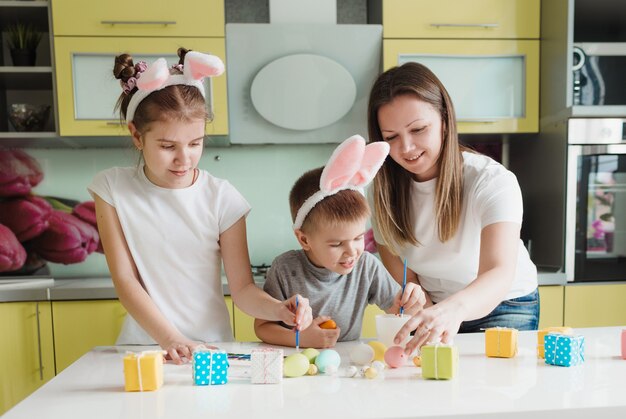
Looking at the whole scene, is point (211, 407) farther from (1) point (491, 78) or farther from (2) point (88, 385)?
(1) point (491, 78)

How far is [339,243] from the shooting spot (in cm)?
115

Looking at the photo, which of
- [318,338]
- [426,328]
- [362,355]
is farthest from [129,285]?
[426,328]

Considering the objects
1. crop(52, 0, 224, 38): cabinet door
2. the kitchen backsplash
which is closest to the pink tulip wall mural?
the kitchen backsplash

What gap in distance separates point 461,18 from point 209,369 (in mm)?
1881

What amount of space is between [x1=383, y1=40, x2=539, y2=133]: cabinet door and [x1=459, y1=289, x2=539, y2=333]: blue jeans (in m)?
1.06

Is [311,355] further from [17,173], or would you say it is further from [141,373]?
[17,173]

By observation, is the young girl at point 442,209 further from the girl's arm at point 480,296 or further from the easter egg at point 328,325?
the easter egg at point 328,325

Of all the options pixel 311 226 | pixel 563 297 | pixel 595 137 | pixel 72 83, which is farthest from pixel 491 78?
pixel 72 83

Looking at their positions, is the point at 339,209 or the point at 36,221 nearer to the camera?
the point at 339,209

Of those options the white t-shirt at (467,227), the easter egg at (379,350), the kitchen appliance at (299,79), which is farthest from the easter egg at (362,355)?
the kitchen appliance at (299,79)

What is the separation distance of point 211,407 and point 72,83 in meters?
1.74

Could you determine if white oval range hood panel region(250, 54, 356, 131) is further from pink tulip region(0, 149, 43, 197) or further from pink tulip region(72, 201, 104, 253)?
pink tulip region(0, 149, 43, 197)

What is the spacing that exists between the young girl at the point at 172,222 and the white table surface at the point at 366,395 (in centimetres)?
27

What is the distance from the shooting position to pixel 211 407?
72 cm
